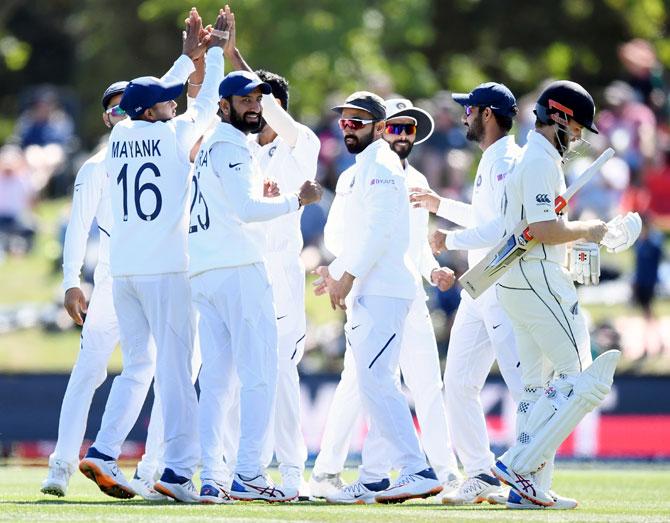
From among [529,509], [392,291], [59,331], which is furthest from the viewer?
[59,331]

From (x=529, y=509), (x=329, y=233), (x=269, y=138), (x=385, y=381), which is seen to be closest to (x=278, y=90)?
(x=269, y=138)

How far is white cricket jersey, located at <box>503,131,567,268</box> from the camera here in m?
9.70

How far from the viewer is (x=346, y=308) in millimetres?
10898

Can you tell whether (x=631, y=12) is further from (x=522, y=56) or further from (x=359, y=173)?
(x=359, y=173)

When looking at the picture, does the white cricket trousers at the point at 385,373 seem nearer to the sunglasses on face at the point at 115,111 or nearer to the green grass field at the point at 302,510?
the green grass field at the point at 302,510

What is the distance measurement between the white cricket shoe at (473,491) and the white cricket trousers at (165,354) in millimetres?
1734

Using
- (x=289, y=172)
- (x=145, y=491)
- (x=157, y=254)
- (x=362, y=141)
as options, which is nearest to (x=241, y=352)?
(x=157, y=254)

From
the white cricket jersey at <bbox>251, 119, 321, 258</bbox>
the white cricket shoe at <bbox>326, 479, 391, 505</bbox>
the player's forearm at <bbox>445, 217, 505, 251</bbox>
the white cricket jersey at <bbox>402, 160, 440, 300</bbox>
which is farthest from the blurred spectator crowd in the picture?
the player's forearm at <bbox>445, 217, 505, 251</bbox>

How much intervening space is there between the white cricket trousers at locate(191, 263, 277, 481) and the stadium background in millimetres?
6736

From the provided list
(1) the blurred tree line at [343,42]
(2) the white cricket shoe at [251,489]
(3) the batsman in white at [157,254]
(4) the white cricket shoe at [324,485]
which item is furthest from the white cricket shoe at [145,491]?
(1) the blurred tree line at [343,42]

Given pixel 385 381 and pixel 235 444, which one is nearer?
pixel 385 381

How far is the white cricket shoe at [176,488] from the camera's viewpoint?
10141 millimetres

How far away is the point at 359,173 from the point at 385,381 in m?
1.38

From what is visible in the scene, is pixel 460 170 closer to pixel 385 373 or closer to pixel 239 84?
pixel 385 373
